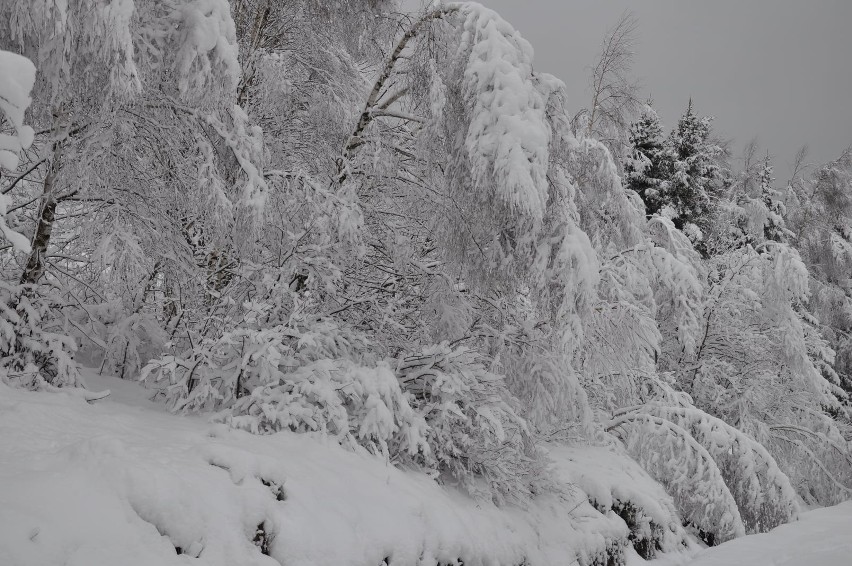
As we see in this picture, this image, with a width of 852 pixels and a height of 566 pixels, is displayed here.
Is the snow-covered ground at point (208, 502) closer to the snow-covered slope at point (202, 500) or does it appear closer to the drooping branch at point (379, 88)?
the snow-covered slope at point (202, 500)

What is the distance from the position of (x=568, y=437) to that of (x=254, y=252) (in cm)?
526

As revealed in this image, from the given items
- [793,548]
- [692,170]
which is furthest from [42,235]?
[692,170]

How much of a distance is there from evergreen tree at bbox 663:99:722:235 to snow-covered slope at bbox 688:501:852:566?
13.6 metres

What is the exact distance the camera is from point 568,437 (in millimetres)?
8164

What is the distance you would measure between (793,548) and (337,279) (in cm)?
559

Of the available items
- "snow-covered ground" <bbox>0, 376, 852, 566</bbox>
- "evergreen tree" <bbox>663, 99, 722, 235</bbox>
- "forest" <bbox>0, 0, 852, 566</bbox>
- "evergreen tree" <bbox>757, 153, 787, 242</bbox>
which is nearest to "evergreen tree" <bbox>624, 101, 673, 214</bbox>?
"evergreen tree" <bbox>663, 99, 722, 235</bbox>

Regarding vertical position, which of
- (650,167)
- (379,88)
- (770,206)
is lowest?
(379,88)

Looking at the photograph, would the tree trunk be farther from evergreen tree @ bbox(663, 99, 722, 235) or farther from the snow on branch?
evergreen tree @ bbox(663, 99, 722, 235)

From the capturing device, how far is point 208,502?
10.1 feet

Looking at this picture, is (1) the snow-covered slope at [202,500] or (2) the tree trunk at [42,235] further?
(2) the tree trunk at [42,235]

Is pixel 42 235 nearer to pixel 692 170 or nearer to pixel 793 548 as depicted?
pixel 793 548

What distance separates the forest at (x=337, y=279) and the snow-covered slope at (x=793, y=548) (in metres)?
0.76

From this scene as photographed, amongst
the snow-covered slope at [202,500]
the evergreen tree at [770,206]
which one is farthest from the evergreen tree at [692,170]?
the snow-covered slope at [202,500]

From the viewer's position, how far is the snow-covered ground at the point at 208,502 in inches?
102
